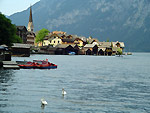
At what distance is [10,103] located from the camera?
28391 mm

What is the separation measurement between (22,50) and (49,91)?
110819 mm

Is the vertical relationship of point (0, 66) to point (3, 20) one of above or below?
below

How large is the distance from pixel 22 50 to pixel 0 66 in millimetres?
78508

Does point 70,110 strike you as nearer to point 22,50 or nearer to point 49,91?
point 49,91

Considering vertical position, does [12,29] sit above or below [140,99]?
above

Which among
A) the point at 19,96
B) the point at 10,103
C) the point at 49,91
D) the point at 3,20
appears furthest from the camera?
the point at 3,20

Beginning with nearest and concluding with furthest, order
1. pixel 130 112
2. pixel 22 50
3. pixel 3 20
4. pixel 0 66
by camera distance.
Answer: pixel 130 112 < pixel 0 66 < pixel 3 20 < pixel 22 50

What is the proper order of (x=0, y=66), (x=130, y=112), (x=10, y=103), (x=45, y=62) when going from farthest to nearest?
(x=45, y=62) → (x=0, y=66) → (x=10, y=103) → (x=130, y=112)

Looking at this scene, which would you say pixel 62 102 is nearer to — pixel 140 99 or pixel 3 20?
pixel 140 99

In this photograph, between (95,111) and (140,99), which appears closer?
(95,111)

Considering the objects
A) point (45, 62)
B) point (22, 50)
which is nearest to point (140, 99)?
point (45, 62)

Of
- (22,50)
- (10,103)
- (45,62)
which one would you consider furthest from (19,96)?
(22,50)

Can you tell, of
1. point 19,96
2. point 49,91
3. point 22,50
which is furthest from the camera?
point 22,50

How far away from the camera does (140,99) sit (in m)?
32.5
